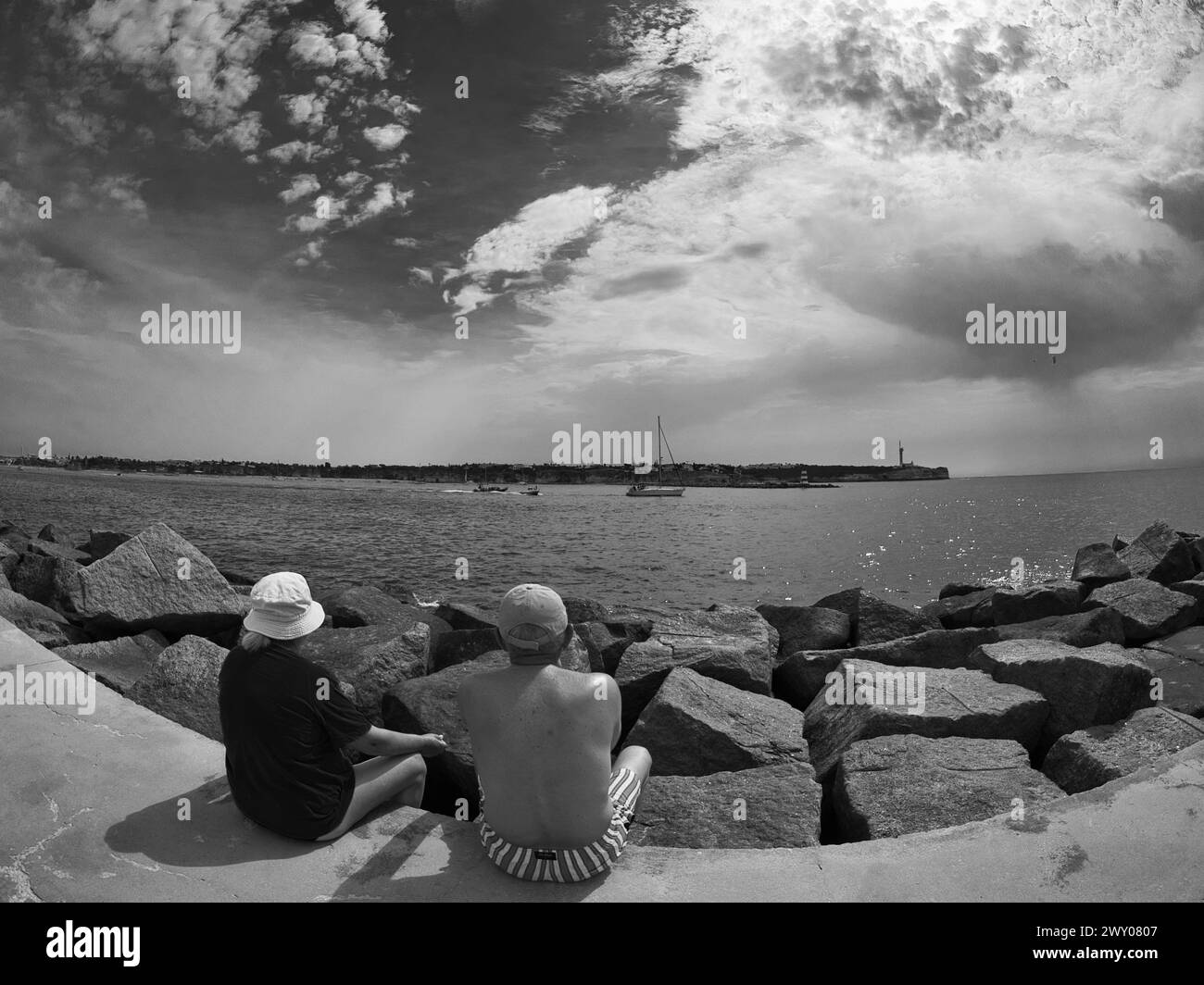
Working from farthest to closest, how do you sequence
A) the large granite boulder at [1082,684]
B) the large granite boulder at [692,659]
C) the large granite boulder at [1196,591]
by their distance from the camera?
the large granite boulder at [1196,591] → the large granite boulder at [692,659] → the large granite boulder at [1082,684]

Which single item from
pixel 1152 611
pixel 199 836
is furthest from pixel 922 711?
pixel 1152 611

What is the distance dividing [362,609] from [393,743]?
5.87 m

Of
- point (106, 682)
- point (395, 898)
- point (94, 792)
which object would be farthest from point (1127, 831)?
point (106, 682)

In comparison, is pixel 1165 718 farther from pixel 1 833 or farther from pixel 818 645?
pixel 1 833

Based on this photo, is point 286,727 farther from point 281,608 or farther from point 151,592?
point 151,592

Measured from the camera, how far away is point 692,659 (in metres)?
6.96

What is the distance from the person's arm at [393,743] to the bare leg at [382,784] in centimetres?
4

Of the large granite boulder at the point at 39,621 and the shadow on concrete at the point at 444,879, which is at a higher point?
the large granite boulder at the point at 39,621

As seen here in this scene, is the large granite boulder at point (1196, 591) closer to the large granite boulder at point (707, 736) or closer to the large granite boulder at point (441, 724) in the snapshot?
the large granite boulder at point (707, 736)

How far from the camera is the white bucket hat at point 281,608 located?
343cm

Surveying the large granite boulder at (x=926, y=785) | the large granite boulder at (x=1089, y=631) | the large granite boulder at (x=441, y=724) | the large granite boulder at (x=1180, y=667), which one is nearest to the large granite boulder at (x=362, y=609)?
the large granite boulder at (x=441, y=724)

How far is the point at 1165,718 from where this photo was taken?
16.1ft

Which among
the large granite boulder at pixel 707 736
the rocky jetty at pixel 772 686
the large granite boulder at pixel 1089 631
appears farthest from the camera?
the large granite boulder at pixel 1089 631

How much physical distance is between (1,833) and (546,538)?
37.5 meters
